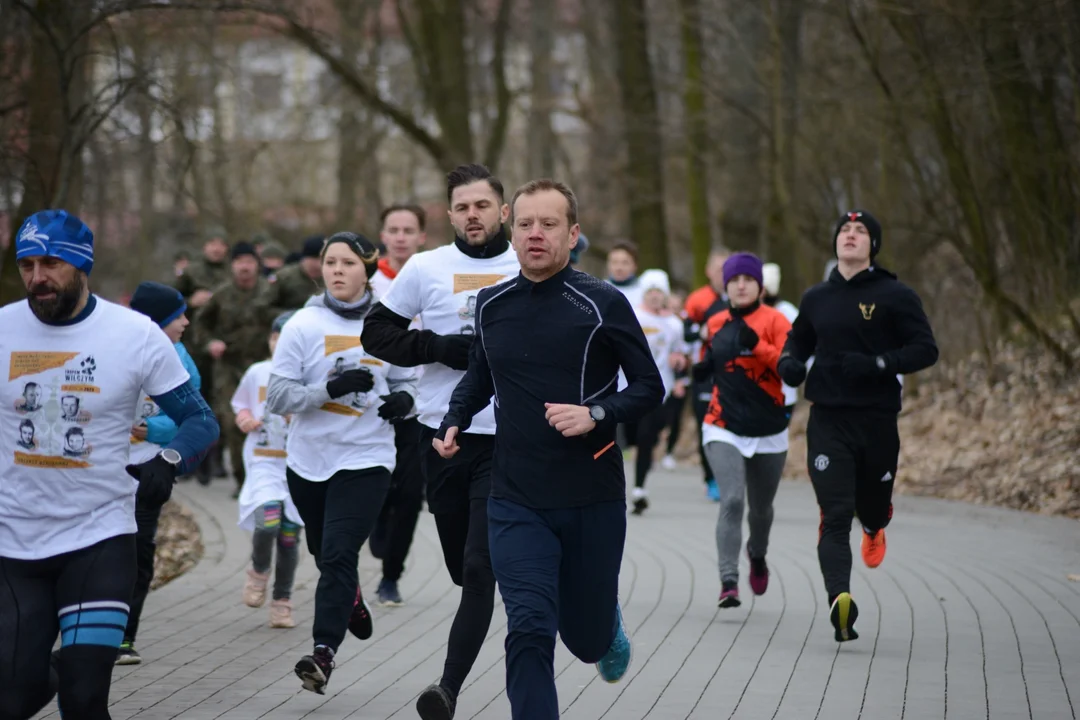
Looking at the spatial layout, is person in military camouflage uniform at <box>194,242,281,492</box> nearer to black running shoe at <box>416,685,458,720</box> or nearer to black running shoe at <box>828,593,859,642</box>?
black running shoe at <box>828,593,859,642</box>

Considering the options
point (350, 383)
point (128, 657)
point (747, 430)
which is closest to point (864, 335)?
point (747, 430)

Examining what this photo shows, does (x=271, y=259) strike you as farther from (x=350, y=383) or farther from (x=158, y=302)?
(x=350, y=383)

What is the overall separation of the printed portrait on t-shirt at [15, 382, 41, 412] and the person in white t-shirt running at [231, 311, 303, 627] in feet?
12.9

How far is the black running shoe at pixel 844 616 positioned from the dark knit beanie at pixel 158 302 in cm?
358

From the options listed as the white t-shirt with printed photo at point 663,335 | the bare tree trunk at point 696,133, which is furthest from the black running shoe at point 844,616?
the bare tree trunk at point 696,133

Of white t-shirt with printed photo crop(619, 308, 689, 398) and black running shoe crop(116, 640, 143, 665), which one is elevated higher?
white t-shirt with printed photo crop(619, 308, 689, 398)

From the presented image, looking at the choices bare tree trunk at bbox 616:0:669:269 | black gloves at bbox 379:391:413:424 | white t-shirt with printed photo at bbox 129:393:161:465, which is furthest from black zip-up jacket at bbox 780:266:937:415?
bare tree trunk at bbox 616:0:669:269

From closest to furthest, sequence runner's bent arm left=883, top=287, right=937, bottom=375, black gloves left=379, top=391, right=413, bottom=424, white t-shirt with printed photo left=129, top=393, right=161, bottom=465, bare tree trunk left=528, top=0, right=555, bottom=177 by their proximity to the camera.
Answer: black gloves left=379, top=391, right=413, bottom=424 → white t-shirt with printed photo left=129, top=393, right=161, bottom=465 → runner's bent arm left=883, top=287, right=937, bottom=375 → bare tree trunk left=528, top=0, right=555, bottom=177

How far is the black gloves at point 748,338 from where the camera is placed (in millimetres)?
9805

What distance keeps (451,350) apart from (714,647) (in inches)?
101

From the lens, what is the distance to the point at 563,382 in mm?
5895

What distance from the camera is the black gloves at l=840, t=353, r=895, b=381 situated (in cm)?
856

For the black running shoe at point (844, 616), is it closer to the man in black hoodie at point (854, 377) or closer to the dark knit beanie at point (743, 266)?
the man in black hoodie at point (854, 377)

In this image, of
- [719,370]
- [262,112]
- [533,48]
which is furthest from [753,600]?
[262,112]
